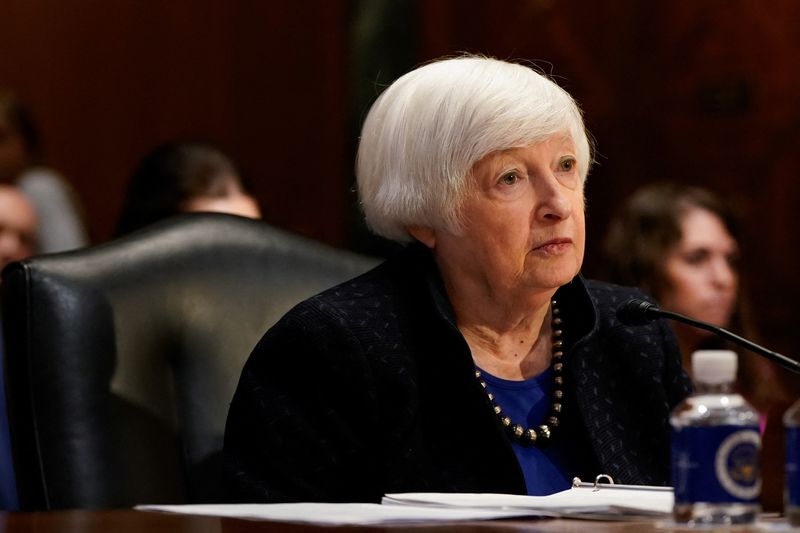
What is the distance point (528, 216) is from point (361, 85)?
3634mm

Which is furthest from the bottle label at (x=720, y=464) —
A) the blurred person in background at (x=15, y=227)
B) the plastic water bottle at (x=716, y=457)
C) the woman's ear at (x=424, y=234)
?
the blurred person in background at (x=15, y=227)

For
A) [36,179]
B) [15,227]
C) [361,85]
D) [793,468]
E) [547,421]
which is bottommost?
[547,421]

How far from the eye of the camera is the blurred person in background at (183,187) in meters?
3.13

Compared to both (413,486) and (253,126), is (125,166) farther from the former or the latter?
(413,486)

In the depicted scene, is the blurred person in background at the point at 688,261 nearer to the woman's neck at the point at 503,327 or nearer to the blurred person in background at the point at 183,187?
the blurred person in background at the point at 183,187

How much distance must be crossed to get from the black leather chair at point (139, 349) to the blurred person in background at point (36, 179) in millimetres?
2346

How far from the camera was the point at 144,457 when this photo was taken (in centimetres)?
193

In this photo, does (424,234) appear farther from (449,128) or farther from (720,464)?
(720,464)

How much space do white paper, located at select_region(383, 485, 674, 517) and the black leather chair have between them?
577 mm

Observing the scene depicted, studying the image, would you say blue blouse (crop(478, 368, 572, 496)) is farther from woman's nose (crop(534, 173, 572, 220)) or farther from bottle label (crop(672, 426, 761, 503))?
bottle label (crop(672, 426, 761, 503))

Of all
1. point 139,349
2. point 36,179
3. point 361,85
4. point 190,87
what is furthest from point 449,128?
point 190,87

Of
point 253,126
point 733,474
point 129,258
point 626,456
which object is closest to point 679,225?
point 626,456

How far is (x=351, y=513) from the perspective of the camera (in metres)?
1.36

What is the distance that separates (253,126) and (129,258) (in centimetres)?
394
